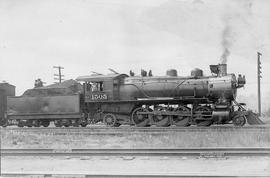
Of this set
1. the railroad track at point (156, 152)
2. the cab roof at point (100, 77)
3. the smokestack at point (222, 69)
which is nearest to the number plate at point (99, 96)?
the cab roof at point (100, 77)

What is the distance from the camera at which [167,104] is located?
20438 mm

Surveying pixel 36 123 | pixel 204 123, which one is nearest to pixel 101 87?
pixel 36 123

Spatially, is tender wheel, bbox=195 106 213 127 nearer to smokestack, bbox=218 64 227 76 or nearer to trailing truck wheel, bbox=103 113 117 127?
smokestack, bbox=218 64 227 76

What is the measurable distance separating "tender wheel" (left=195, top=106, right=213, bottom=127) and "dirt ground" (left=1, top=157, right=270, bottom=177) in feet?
27.2

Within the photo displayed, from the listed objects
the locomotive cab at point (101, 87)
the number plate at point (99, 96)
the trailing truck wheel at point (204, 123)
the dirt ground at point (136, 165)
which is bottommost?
the dirt ground at point (136, 165)

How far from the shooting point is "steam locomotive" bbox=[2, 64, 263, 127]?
19.5 metres

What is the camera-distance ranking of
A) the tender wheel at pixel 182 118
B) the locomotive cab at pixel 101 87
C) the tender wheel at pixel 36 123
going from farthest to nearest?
the tender wheel at pixel 36 123 < the locomotive cab at pixel 101 87 < the tender wheel at pixel 182 118

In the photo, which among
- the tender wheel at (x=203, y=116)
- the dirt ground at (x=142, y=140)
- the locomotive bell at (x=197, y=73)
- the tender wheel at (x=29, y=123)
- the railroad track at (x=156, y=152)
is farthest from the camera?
the tender wheel at (x=29, y=123)

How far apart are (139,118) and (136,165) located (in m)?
10.2

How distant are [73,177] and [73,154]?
3444 millimetres

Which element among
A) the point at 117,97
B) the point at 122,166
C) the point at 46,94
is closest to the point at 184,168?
the point at 122,166

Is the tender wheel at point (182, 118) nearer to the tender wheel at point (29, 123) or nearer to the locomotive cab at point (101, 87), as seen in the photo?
the locomotive cab at point (101, 87)

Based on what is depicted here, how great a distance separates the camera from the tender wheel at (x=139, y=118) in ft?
66.9

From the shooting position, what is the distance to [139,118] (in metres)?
20.5
